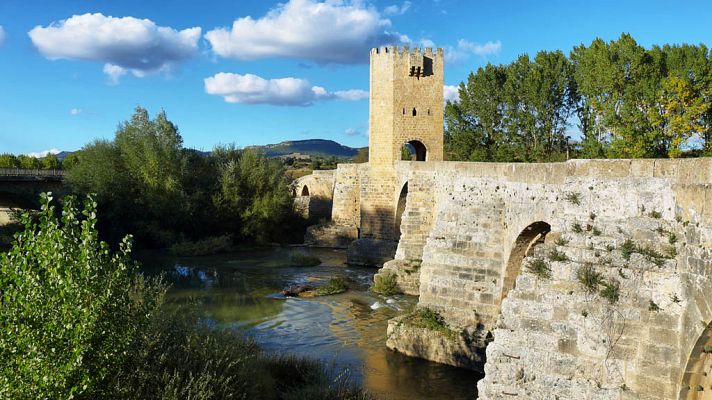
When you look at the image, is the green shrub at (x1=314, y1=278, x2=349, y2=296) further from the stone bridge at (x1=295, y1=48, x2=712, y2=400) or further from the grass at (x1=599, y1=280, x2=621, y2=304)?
the grass at (x1=599, y1=280, x2=621, y2=304)

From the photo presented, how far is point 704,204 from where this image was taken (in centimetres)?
490

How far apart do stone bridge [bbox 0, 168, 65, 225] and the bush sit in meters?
23.2

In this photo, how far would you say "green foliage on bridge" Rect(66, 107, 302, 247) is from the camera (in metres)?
25.5

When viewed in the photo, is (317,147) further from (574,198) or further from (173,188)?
(574,198)

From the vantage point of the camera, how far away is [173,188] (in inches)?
1018

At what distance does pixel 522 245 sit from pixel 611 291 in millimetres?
4285

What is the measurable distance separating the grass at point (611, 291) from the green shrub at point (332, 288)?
11559mm

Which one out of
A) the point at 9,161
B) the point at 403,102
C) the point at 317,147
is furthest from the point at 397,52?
the point at 317,147

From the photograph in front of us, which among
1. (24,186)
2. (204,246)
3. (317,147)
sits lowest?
(204,246)

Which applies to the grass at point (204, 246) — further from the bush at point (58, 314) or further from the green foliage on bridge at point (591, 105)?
the bush at point (58, 314)

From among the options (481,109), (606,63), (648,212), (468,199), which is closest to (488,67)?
(481,109)

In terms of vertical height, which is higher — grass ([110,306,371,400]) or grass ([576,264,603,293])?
grass ([576,264,603,293])

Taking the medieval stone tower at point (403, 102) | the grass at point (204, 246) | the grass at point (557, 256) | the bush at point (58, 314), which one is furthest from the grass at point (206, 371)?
the grass at point (204, 246)

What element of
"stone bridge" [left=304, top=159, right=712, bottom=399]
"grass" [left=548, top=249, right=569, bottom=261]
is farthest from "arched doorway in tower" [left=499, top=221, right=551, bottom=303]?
"grass" [left=548, top=249, right=569, bottom=261]
